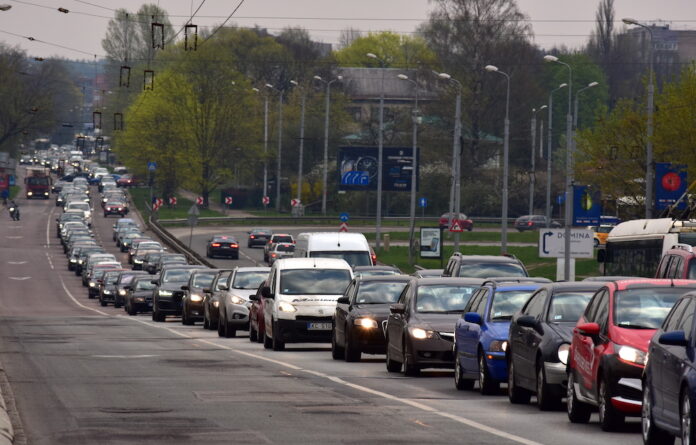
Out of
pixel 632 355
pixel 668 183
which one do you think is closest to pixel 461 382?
pixel 632 355

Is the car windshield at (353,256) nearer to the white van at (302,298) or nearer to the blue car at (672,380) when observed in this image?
the white van at (302,298)

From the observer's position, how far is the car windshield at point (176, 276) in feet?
164

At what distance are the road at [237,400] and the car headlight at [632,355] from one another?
2.26 feet

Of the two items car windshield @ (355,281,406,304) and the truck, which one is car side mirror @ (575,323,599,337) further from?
the truck

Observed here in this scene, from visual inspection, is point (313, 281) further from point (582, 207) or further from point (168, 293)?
point (582, 207)

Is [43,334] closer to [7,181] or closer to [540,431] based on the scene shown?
[540,431]

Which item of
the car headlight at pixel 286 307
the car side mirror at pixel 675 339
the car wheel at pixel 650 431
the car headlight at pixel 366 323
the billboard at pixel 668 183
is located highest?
the billboard at pixel 668 183

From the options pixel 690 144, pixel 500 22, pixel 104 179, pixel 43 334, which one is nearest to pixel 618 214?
pixel 690 144

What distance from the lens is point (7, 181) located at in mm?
150750

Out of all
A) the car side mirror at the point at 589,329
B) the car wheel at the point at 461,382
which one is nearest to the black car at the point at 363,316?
the car wheel at the point at 461,382

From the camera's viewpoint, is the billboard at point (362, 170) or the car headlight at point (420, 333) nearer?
the car headlight at point (420, 333)

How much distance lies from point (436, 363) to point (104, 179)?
506ft

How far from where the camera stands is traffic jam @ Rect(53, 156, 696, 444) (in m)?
13.6

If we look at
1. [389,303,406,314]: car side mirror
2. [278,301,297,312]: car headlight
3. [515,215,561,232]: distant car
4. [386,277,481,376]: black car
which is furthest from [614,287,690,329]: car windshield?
[515,215,561,232]: distant car
